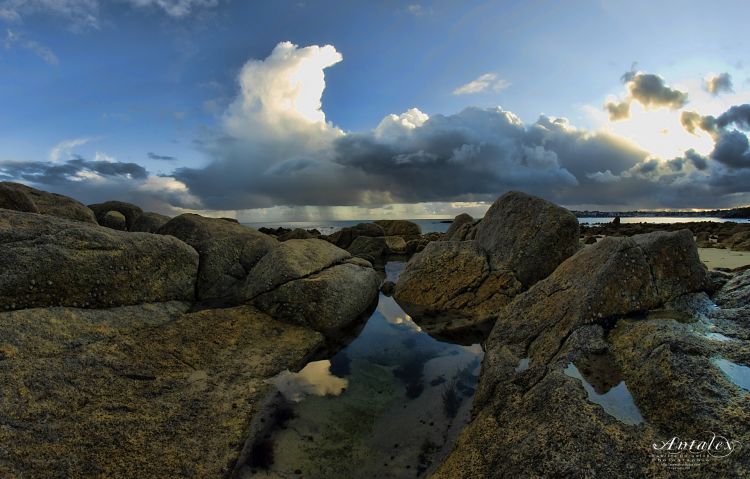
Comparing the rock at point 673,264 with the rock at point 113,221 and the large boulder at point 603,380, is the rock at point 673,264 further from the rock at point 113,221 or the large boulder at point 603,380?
the rock at point 113,221

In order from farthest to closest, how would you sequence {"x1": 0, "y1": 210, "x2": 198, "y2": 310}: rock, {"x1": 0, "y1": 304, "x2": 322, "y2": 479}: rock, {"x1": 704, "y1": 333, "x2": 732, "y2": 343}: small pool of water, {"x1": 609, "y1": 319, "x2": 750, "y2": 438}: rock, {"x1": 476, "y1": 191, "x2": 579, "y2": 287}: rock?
{"x1": 476, "y1": 191, "x2": 579, "y2": 287}: rock < {"x1": 0, "y1": 210, "x2": 198, "y2": 310}: rock < {"x1": 704, "y1": 333, "x2": 732, "y2": 343}: small pool of water < {"x1": 0, "y1": 304, "x2": 322, "y2": 479}: rock < {"x1": 609, "y1": 319, "x2": 750, "y2": 438}: rock

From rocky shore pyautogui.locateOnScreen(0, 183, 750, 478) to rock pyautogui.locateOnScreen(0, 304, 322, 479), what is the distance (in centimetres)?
3

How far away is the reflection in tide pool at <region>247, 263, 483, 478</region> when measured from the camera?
523 centimetres

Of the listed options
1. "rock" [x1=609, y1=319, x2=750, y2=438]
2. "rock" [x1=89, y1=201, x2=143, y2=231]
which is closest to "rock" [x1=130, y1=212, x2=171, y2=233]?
"rock" [x1=89, y1=201, x2=143, y2=231]

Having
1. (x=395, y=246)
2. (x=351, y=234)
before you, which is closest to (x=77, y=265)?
(x=351, y=234)

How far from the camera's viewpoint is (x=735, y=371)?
14.5 ft

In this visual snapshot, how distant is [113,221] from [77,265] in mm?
14706

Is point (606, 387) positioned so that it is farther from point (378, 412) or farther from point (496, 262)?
point (496, 262)

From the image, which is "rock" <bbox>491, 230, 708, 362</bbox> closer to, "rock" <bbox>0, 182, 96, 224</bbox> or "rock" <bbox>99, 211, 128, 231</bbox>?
"rock" <bbox>0, 182, 96, 224</bbox>

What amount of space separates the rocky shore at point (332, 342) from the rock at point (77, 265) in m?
0.03

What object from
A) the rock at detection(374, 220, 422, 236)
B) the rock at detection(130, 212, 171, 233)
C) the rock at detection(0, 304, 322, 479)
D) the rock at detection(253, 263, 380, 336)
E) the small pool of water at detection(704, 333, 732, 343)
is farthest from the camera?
the rock at detection(374, 220, 422, 236)

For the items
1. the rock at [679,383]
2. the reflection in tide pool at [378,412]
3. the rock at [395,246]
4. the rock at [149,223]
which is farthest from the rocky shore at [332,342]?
the rock at [395,246]

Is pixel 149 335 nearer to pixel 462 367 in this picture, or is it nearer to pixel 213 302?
pixel 213 302

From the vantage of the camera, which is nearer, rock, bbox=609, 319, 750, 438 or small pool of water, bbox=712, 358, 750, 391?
rock, bbox=609, 319, 750, 438
